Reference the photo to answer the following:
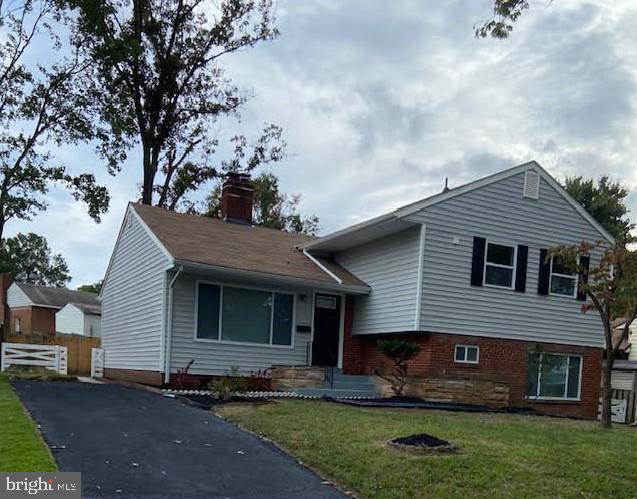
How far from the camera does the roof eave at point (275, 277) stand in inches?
553

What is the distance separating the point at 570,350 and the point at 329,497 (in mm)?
13067

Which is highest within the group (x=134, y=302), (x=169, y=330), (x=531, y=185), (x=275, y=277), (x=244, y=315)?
(x=531, y=185)

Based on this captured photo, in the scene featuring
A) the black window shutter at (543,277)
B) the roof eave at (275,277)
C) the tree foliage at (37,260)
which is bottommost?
the roof eave at (275,277)

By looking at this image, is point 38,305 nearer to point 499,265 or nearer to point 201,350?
point 201,350

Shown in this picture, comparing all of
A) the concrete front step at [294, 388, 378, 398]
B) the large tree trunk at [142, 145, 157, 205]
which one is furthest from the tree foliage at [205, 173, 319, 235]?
the concrete front step at [294, 388, 378, 398]

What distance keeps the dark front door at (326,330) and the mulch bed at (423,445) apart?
9037mm

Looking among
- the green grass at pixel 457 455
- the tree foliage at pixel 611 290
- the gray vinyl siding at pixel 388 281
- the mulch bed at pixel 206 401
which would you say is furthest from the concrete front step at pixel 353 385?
the tree foliage at pixel 611 290

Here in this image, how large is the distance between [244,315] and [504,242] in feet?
22.1

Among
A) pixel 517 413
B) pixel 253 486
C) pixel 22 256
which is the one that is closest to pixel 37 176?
pixel 517 413

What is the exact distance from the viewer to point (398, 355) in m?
14.7

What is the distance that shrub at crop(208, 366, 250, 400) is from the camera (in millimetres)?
12211

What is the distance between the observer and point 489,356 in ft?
52.1

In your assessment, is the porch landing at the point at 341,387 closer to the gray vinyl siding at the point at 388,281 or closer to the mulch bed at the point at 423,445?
the gray vinyl siding at the point at 388,281

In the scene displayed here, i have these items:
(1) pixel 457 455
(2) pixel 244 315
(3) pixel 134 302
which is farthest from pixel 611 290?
(3) pixel 134 302
